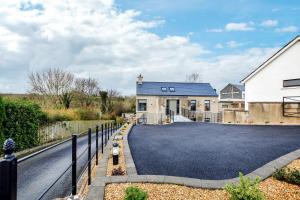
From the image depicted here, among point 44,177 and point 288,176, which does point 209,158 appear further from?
point 44,177

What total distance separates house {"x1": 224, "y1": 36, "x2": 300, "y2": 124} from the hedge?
12711 millimetres

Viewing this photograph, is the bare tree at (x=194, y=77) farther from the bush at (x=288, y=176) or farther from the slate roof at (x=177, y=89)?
the bush at (x=288, y=176)

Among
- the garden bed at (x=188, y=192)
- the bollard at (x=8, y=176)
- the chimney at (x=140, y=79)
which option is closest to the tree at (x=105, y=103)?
the chimney at (x=140, y=79)

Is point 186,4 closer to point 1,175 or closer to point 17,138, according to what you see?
point 17,138

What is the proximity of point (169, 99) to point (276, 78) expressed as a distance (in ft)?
50.9

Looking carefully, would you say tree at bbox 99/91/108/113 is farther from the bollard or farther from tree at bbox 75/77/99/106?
the bollard

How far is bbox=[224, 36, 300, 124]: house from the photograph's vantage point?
16.3m

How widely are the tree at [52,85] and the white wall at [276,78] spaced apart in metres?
22.4

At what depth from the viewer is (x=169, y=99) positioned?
33.8m

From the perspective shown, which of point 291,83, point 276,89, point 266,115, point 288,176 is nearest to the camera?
point 288,176

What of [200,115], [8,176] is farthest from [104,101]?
[8,176]

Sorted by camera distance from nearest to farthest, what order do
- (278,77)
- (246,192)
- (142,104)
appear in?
(246,192) → (278,77) → (142,104)

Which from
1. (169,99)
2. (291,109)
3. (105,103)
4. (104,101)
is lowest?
(291,109)

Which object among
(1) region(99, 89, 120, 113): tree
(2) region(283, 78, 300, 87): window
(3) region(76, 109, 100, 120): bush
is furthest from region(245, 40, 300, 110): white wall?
(1) region(99, 89, 120, 113): tree
